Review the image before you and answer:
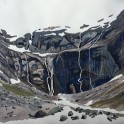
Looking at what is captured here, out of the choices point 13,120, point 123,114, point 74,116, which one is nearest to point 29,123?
point 13,120

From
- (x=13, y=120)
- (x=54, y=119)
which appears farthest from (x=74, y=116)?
(x=13, y=120)

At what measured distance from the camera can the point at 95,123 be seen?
18462cm

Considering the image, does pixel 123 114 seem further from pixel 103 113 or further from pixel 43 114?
pixel 43 114

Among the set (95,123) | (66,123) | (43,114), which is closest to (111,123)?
(95,123)

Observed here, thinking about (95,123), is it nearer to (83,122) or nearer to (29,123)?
(83,122)

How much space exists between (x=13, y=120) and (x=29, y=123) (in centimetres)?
758

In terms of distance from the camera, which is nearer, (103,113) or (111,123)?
(111,123)

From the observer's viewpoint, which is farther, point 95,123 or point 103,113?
point 103,113

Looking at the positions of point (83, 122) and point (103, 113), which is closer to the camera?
point (83, 122)

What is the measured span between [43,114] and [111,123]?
101 ft

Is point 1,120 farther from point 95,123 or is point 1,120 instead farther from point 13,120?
point 95,123

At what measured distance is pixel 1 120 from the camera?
19375 centimetres

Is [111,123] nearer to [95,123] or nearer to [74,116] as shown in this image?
[95,123]

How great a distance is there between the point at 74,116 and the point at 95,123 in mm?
14924
